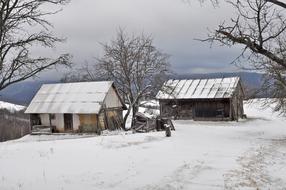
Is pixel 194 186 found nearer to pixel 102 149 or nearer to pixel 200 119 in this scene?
pixel 102 149

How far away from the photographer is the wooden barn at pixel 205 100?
4728 centimetres

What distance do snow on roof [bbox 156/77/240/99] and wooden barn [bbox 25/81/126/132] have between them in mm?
10021

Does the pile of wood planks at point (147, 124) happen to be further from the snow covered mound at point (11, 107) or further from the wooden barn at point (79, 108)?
the snow covered mound at point (11, 107)

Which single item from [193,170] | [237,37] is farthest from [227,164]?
[237,37]

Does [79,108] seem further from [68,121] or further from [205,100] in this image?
[205,100]

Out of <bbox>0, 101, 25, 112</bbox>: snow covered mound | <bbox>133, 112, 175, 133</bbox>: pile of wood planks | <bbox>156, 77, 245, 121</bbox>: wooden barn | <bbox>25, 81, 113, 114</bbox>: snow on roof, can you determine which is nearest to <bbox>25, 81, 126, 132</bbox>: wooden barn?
<bbox>25, 81, 113, 114</bbox>: snow on roof

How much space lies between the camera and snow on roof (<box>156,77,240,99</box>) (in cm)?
4772

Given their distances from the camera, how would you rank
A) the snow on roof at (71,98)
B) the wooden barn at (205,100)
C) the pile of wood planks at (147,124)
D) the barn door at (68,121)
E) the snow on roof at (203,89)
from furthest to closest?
1. the snow on roof at (203,89)
2. the wooden barn at (205,100)
3. the barn door at (68,121)
4. the snow on roof at (71,98)
5. the pile of wood planks at (147,124)

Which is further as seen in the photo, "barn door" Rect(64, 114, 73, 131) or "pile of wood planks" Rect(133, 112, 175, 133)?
"barn door" Rect(64, 114, 73, 131)

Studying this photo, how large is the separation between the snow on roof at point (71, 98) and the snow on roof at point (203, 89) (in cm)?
1111

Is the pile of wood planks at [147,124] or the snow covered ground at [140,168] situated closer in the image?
the snow covered ground at [140,168]

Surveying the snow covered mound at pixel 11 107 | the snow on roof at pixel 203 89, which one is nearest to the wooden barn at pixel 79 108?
the snow on roof at pixel 203 89

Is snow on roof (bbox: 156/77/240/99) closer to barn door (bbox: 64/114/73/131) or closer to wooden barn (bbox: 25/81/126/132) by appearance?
wooden barn (bbox: 25/81/126/132)

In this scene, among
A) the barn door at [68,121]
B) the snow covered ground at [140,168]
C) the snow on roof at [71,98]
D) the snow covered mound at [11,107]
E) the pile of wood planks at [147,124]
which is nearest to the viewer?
the snow covered ground at [140,168]
